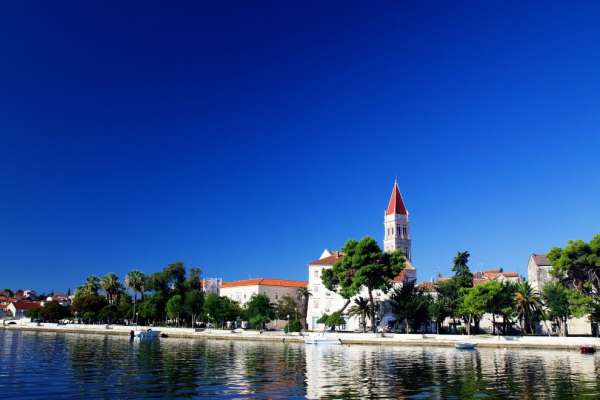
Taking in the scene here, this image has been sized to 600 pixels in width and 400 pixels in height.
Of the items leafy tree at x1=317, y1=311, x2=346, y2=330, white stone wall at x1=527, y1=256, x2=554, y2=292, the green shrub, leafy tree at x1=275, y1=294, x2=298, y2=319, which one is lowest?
the green shrub

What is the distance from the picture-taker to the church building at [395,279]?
94.6 metres

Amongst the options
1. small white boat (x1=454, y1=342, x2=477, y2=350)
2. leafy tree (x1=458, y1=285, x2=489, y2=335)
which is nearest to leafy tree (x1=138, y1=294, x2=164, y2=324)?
leafy tree (x1=458, y1=285, x2=489, y2=335)

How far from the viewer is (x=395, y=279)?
95062 millimetres

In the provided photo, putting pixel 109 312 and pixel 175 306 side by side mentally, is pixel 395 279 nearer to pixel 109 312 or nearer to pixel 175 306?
pixel 175 306

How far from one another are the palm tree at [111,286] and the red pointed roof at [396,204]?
2603 inches

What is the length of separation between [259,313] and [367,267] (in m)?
27.4

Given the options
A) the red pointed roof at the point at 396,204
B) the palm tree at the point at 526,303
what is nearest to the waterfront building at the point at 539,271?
the palm tree at the point at 526,303

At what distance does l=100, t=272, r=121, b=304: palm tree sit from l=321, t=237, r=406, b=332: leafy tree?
61879 millimetres

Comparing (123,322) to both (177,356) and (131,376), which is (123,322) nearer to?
(177,356)

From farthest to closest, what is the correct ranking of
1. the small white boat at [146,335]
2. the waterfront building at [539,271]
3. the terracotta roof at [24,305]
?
1. the terracotta roof at [24,305]
2. the waterfront building at [539,271]
3. the small white boat at [146,335]

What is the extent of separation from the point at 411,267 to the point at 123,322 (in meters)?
64.6

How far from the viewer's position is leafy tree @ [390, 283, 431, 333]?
76.5 m

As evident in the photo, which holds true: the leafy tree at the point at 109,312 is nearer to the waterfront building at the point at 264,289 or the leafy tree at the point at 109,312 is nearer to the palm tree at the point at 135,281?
the palm tree at the point at 135,281

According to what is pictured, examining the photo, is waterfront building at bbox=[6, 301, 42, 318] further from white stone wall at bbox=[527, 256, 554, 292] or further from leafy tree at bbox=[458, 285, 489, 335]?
white stone wall at bbox=[527, 256, 554, 292]
